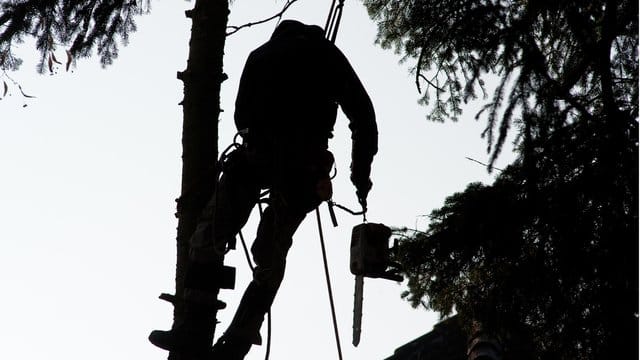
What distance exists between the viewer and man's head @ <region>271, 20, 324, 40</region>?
19.0ft

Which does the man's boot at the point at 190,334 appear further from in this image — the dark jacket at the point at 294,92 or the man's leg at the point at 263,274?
the dark jacket at the point at 294,92

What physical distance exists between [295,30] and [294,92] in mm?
432

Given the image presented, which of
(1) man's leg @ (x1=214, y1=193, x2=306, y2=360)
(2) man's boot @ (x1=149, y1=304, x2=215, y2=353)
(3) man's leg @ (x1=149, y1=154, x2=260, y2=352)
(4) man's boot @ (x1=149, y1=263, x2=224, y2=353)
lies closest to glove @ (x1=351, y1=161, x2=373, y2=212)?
(1) man's leg @ (x1=214, y1=193, x2=306, y2=360)

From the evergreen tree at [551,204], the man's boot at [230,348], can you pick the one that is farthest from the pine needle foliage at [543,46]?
the man's boot at [230,348]

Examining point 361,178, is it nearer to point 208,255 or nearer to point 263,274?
point 263,274

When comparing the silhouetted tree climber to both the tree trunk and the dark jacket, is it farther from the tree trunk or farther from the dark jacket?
the tree trunk

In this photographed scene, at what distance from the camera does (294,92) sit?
5.57m

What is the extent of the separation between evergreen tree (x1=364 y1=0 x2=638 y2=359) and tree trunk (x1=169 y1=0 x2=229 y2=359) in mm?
1742

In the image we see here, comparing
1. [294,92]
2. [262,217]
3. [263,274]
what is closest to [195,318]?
[263,274]

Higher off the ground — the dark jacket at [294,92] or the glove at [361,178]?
the dark jacket at [294,92]

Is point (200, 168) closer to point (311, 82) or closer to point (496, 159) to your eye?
point (311, 82)

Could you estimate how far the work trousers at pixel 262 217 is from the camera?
18.0 feet

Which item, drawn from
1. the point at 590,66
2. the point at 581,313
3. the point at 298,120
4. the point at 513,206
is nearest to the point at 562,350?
the point at 581,313

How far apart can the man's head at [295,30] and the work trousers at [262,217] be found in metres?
0.71
